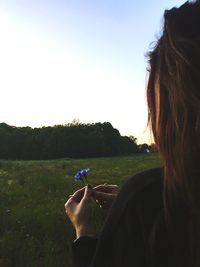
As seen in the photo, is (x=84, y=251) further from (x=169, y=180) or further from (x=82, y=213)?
(x=169, y=180)

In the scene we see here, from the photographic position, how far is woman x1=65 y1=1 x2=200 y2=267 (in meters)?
1.78

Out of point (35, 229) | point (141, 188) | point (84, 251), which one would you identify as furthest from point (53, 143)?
point (141, 188)

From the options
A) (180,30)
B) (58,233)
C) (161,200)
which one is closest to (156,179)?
(161,200)

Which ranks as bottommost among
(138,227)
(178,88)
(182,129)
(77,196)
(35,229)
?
(35,229)

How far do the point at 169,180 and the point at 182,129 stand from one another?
170mm

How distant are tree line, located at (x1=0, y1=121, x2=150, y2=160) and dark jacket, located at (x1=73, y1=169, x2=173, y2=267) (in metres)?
76.0

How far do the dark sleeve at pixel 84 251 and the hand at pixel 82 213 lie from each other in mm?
73

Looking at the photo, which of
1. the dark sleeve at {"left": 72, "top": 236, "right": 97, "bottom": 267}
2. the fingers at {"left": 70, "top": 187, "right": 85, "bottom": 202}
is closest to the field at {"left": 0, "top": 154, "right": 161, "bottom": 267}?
the fingers at {"left": 70, "top": 187, "right": 85, "bottom": 202}

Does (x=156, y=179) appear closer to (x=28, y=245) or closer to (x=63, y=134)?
(x=28, y=245)

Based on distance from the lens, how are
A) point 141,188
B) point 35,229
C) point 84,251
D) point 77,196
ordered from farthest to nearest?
point 35,229
point 77,196
point 84,251
point 141,188

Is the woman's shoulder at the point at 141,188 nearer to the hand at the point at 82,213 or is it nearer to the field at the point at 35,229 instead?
the hand at the point at 82,213

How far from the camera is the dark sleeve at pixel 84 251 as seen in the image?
2.12 metres

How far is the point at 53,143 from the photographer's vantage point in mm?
80500

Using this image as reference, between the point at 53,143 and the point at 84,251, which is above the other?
the point at 53,143
